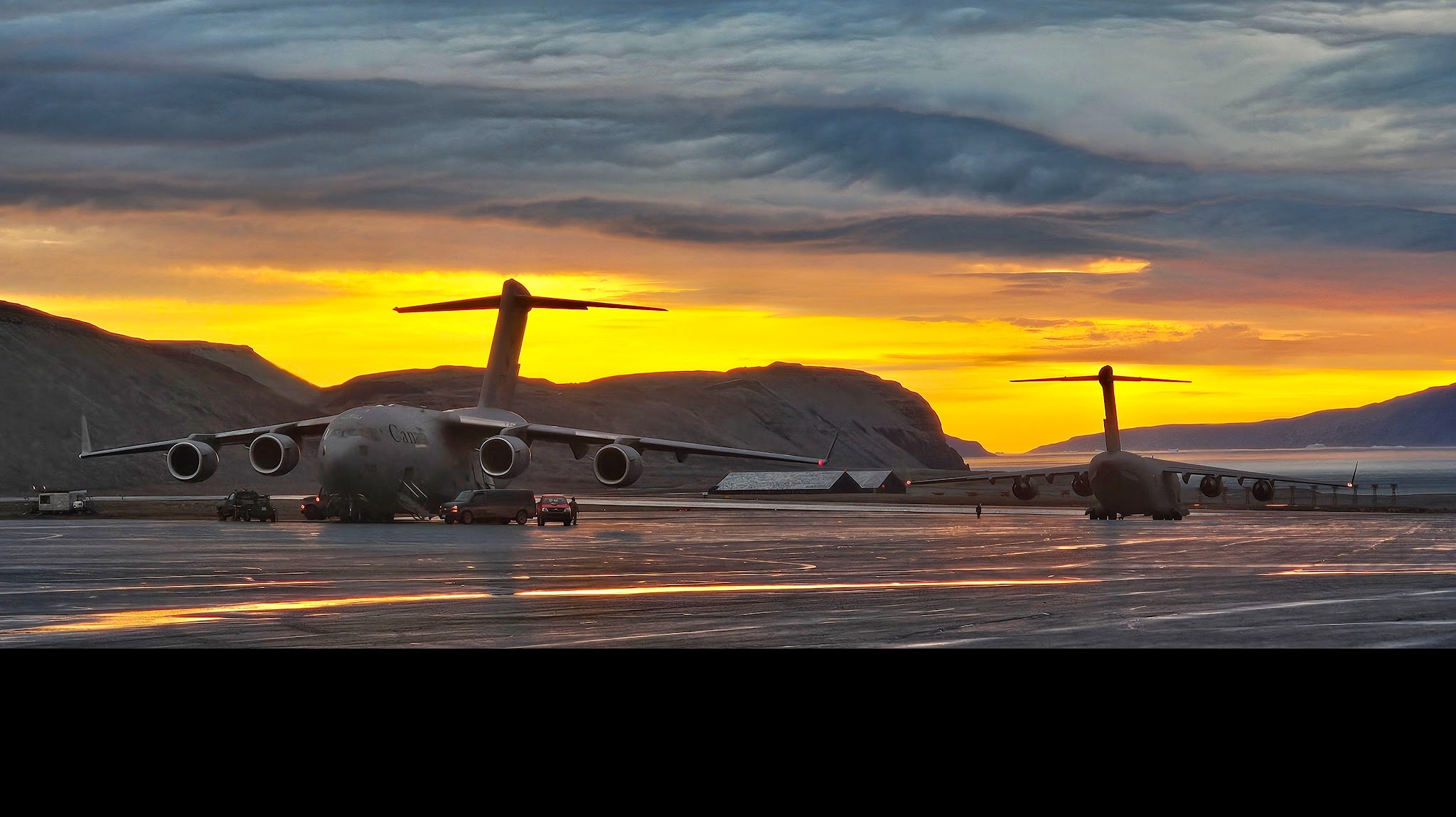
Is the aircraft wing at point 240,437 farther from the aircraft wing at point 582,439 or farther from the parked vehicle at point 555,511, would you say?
the parked vehicle at point 555,511

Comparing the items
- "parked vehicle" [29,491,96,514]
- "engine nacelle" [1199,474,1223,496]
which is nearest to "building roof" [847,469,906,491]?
"engine nacelle" [1199,474,1223,496]

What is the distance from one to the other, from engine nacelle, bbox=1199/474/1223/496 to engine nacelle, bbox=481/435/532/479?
45591mm

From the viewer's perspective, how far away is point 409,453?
6100 centimetres

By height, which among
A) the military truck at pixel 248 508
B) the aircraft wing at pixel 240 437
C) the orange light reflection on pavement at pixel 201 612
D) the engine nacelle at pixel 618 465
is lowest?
the orange light reflection on pavement at pixel 201 612

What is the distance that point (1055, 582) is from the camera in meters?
27.5

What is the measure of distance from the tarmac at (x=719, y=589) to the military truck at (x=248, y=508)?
54.0 ft

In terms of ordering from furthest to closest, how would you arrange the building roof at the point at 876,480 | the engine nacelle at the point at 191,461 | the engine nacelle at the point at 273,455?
the building roof at the point at 876,480
the engine nacelle at the point at 191,461
the engine nacelle at the point at 273,455

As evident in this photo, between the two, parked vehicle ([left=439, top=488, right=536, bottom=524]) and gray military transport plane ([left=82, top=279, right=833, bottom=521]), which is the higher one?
gray military transport plane ([left=82, top=279, right=833, bottom=521])

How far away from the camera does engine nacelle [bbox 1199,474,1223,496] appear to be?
8381cm

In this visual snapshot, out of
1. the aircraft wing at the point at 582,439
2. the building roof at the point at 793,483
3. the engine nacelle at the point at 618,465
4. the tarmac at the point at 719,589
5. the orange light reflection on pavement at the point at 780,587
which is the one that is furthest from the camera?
the building roof at the point at 793,483

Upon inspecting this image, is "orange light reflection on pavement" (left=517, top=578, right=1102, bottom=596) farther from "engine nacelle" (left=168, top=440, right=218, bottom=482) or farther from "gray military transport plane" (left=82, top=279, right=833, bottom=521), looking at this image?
"engine nacelle" (left=168, top=440, right=218, bottom=482)

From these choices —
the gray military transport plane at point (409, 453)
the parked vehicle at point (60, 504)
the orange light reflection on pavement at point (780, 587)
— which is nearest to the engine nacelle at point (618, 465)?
the gray military transport plane at point (409, 453)

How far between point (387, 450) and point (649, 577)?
3441 cm

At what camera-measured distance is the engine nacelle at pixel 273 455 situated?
60.9 m
